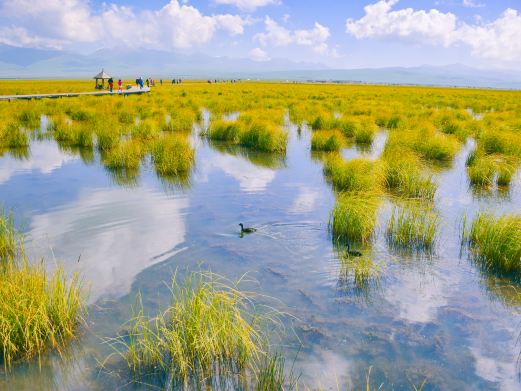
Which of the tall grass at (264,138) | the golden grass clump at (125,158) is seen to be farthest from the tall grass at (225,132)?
the golden grass clump at (125,158)

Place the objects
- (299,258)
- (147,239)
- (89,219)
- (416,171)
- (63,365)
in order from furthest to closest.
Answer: (416,171) < (89,219) < (147,239) < (299,258) < (63,365)

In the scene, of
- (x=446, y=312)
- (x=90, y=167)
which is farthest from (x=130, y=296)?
(x=90, y=167)

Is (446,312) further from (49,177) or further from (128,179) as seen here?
(49,177)

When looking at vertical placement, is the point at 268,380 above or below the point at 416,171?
below

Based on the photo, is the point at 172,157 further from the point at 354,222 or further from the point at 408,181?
the point at 354,222

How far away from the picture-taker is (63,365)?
5016mm

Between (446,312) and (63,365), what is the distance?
518 cm

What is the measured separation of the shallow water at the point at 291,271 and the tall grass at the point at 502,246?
0.35m

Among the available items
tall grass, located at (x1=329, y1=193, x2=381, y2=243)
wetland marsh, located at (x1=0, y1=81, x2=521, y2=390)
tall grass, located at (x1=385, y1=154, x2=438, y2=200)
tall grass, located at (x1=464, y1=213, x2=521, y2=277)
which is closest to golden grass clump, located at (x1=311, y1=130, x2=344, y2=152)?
wetland marsh, located at (x1=0, y1=81, x2=521, y2=390)

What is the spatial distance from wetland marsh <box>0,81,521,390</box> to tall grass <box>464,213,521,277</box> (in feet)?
0.12

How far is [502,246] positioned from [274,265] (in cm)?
396

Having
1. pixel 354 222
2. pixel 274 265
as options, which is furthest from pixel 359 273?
pixel 354 222

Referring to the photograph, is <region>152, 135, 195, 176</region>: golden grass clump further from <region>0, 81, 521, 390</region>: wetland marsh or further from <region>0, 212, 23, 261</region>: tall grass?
<region>0, 212, 23, 261</region>: tall grass

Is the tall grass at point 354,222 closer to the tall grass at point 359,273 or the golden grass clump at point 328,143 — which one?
the tall grass at point 359,273
